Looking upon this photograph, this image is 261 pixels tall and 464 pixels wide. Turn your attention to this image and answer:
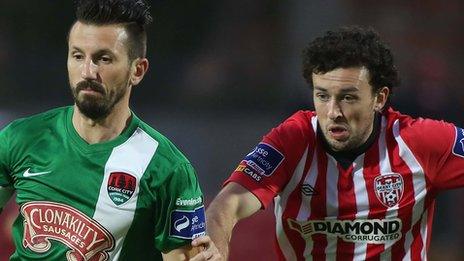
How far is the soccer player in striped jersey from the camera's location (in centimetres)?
417

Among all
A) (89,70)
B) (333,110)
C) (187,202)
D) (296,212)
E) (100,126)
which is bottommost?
(296,212)

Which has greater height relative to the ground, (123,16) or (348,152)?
(123,16)

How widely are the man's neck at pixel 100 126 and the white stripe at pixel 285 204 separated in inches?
35.2

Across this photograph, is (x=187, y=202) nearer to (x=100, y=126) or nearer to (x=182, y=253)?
(x=182, y=253)

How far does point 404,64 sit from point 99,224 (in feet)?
14.1

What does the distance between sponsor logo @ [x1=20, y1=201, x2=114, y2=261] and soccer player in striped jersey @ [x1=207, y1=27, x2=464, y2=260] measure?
0.81 metres

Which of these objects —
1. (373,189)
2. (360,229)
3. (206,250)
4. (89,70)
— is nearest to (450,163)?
(373,189)

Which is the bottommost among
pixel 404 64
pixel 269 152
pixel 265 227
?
pixel 265 227

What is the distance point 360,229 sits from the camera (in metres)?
4.23

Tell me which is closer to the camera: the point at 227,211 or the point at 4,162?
the point at 4,162

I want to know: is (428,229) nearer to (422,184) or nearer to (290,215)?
(422,184)

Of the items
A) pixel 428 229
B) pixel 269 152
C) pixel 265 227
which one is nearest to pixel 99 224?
pixel 269 152

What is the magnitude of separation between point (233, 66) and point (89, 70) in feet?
12.8

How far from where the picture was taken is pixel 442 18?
7477mm
